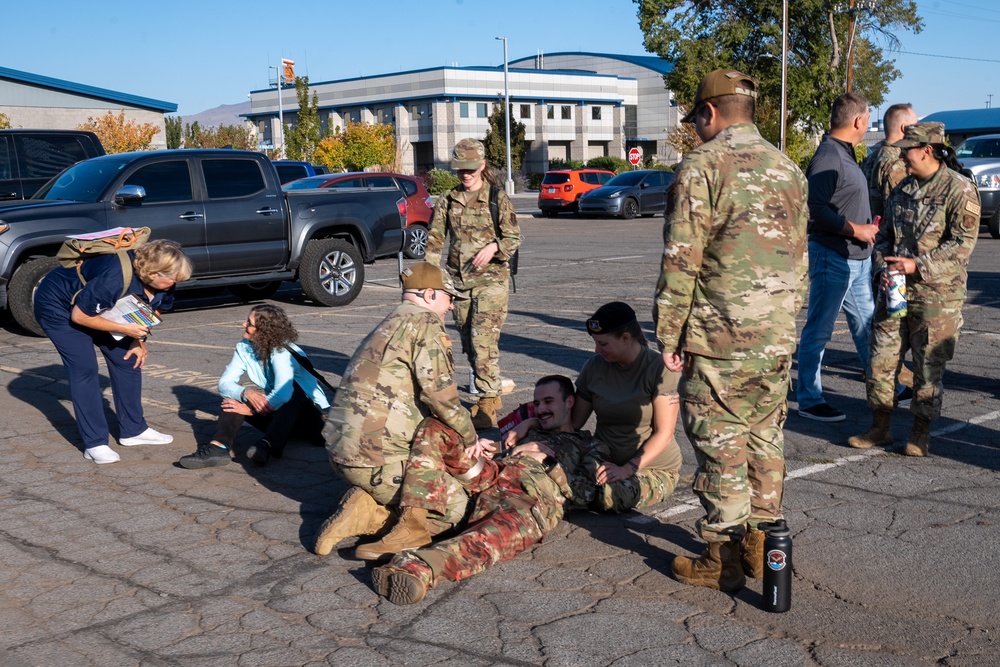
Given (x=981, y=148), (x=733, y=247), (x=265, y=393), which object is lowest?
(x=265, y=393)

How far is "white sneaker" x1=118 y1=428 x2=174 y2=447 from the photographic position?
22.9ft

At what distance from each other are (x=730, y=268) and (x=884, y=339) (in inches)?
108

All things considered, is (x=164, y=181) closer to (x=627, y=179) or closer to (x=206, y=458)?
(x=206, y=458)

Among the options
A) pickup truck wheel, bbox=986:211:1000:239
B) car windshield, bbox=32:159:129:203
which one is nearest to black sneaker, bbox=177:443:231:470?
car windshield, bbox=32:159:129:203

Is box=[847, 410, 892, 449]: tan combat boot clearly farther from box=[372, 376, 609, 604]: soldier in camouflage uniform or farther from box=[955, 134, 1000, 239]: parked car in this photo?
box=[955, 134, 1000, 239]: parked car

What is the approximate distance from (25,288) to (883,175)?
881cm

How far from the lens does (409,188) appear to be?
74.1ft

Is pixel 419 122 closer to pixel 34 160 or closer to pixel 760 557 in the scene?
pixel 34 160

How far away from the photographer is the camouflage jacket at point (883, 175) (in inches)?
283

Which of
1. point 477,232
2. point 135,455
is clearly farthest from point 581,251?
point 135,455

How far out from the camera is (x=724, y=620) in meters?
4.09

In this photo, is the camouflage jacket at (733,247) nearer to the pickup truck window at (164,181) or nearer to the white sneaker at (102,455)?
the white sneaker at (102,455)

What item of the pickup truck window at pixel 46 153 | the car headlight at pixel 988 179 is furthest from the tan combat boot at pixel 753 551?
the car headlight at pixel 988 179

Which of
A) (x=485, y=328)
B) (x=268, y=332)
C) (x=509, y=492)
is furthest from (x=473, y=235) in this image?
(x=509, y=492)
